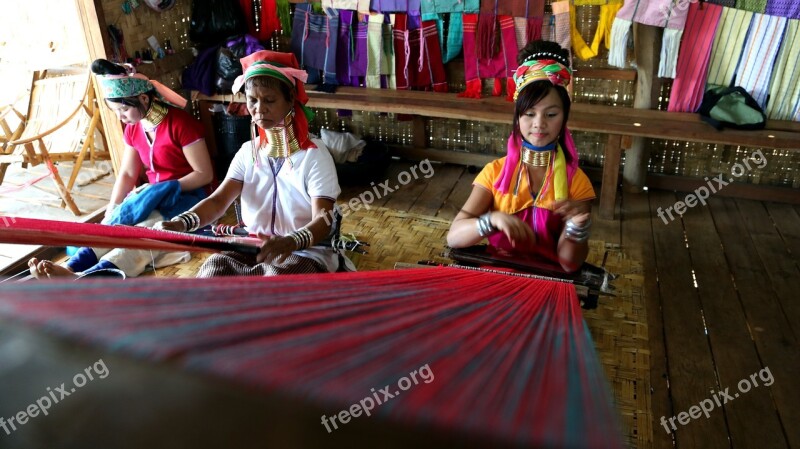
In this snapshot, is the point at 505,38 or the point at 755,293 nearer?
the point at 755,293

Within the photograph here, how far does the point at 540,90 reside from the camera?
1.64m

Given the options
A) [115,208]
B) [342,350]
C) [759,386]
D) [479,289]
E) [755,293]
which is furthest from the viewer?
[115,208]

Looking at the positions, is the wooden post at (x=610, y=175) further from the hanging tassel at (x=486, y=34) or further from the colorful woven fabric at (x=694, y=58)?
the hanging tassel at (x=486, y=34)

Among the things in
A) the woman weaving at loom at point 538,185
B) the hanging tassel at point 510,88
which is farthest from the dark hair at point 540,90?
the hanging tassel at point 510,88

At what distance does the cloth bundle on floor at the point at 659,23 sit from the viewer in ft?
9.44

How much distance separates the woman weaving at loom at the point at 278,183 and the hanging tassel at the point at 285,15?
204 centimetres

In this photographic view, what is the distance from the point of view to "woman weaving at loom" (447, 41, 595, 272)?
1647 millimetres

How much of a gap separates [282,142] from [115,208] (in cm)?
108

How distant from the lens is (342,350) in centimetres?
57

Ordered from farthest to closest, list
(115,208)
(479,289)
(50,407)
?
(115,208) → (479,289) → (50,407)

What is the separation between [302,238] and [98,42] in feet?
6.71

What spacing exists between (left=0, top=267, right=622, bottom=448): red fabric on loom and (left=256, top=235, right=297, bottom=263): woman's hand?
2.04 feet

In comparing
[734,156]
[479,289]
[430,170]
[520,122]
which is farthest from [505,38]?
[479,289]

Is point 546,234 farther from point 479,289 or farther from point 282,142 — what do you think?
point 282,142
